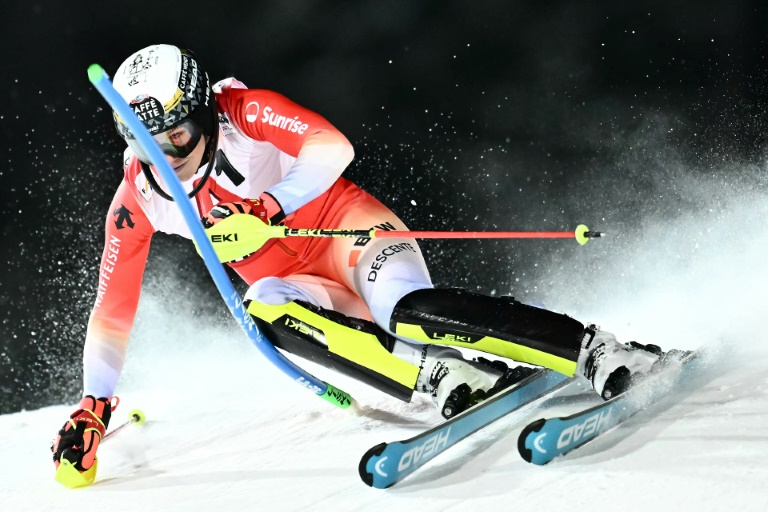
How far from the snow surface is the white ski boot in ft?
0.39

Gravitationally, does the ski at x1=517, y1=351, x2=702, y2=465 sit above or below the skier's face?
below

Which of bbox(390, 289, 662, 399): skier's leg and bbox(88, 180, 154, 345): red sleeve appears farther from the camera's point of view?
bbox(88, 180, 154, 345): red sleeve

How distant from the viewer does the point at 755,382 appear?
Answer: 91.7 inches

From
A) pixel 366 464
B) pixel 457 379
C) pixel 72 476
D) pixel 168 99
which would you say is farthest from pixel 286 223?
pixel 366 464

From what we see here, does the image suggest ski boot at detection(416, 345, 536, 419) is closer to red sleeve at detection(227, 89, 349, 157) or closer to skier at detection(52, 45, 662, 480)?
skier at detection(52, 45, 662, 480)

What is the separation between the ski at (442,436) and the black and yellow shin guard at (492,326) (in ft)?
0.53

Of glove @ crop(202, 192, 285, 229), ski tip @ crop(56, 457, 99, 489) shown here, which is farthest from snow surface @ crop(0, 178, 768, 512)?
glove @ crop(202, 192, 285, 229)

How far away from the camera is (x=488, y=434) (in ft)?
7.89

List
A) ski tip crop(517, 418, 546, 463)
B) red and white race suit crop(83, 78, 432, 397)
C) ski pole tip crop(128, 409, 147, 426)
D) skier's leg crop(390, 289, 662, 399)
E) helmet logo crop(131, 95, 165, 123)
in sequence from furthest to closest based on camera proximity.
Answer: ski pole tip crop(128, 409, 147, 426)
red and white race suit crop(83, 78, 432, 397)
helmet logo crop(131, 95, 165, 123)
skier's leg crop(390, 289, 662, 399)
ski tip crop(517, 418, 546, 463)

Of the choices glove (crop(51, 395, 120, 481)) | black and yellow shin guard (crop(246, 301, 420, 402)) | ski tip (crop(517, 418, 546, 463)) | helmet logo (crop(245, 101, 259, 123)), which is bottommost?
glove (crop(51, 395, 120, 481))

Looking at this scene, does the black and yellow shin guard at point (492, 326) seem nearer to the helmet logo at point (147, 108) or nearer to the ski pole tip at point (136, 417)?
the helmet logo at point (147, 108)

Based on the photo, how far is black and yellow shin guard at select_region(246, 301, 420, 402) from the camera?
8.83ft

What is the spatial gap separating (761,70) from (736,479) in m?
4.35

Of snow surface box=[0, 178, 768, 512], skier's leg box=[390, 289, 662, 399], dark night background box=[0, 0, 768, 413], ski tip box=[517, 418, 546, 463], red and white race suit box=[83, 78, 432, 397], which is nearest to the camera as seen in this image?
snow surface box=[0, 178, 768, 512]
